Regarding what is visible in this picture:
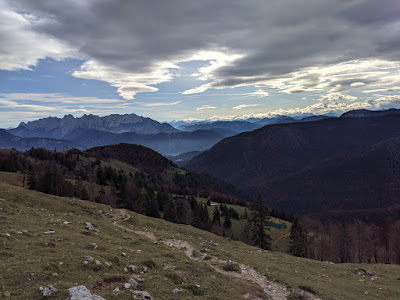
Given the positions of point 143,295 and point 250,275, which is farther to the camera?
point 250,275

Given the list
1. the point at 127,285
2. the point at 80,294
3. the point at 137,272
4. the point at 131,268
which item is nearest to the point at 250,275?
the point at 137,272

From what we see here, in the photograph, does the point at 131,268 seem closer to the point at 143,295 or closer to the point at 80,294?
the point at 143,295

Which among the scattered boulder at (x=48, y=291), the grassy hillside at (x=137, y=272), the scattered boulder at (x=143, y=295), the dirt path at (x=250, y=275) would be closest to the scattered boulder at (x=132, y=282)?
the grassy hillside at (x=137, y=272)

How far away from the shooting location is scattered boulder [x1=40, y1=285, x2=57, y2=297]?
1391 centimetres

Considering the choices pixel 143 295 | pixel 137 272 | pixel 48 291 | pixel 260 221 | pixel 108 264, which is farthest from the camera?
pixel 260 221

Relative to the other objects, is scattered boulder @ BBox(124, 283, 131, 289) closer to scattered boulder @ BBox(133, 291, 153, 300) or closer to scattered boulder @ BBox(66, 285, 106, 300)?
scattered boulder @ BBox(133, 291, 153, 300)

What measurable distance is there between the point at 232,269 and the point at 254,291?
6382mm

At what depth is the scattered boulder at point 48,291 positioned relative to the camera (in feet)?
45.6

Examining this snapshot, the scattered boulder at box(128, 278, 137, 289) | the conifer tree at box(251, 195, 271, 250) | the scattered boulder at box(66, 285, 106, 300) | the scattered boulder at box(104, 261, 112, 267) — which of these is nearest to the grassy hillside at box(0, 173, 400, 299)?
the scattered boulder at box(104, 261, 112, 267)

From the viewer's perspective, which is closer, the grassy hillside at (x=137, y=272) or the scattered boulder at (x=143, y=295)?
the scattered boulder at (x=143, y=295)

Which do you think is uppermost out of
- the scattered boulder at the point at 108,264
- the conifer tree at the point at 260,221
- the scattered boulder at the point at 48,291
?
the scattered boulder at the point at 48,291

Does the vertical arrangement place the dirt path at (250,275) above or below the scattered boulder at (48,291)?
below

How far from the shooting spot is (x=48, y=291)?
14.1m

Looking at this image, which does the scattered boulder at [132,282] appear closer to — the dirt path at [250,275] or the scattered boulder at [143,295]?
the scattered boulder at [143,295]
